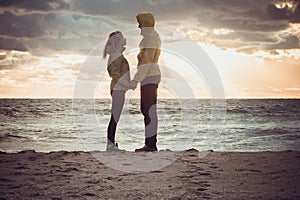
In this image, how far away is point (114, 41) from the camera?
639 centimetres

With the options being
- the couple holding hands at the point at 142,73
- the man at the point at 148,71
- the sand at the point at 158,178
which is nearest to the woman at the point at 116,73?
the couple holding hands at the point at 142,73

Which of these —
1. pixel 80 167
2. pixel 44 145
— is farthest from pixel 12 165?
pixel 44 145

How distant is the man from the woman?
205 mm

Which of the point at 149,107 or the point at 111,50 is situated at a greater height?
the point at 111,50

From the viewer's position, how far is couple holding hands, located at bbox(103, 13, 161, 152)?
20.8ft

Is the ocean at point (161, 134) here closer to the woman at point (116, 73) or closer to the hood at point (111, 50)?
the woman at point (116, 73)

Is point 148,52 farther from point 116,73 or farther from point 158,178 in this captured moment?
point 158,178

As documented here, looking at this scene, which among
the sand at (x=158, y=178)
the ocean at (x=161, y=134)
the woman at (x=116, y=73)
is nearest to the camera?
the sand at (x=158, y=178)

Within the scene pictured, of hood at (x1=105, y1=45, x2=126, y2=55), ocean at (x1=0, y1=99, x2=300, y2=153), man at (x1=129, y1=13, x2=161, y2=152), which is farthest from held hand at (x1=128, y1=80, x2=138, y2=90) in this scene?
ocean at (x1=0, y1=99, x2=300, y2=153)

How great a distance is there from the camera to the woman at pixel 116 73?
6324 mm

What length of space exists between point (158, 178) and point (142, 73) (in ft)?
7.79

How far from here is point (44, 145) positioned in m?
14.4

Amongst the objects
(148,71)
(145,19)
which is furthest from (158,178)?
(145,19)

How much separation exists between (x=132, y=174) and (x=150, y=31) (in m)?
2.91
